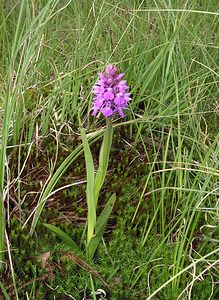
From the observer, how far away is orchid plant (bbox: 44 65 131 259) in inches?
41.8

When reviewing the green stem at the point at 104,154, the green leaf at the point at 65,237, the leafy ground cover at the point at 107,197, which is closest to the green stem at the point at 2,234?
the leafy ground cover at the point at 107,197

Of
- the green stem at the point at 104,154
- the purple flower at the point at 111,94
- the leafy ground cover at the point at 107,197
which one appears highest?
the purple flower at the point at 111,94

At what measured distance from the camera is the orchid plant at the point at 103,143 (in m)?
1.06

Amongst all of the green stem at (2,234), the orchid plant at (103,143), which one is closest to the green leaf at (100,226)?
the orchid plant at (103,143)

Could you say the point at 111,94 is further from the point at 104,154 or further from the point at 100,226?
the point at 100,226

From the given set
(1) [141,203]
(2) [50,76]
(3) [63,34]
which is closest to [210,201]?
(1) [141,203]

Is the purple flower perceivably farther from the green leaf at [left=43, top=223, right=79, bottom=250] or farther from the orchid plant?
the green leaf at [left=43, top=223, right=79, bottom=250]

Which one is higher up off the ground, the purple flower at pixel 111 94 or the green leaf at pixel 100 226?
the purple flower at pixel 111 94

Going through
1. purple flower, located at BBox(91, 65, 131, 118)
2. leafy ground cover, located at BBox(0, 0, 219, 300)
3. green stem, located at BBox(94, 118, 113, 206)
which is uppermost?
purple flower, located at BBox(91, 65, 131, 118)

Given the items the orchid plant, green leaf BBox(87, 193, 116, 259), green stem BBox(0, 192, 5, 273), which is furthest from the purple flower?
green stem BBox(0, 192, 5, 273)

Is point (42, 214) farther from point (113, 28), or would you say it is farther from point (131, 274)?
point (113, 28)

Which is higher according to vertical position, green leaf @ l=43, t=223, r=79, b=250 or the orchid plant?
the orchid plant

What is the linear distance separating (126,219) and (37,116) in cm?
52

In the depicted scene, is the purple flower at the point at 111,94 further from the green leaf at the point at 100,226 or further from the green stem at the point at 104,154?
the green leaf at the point at 100,226
